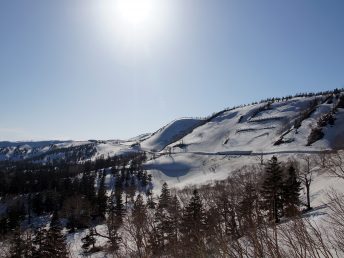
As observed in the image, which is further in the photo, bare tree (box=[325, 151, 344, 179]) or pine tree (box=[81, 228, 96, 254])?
pine tree (box=[81, 228, 96, 254])

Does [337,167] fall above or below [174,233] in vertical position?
above

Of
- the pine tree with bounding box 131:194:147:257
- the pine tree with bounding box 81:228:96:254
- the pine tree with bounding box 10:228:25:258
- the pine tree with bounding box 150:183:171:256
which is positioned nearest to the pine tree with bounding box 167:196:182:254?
the pine tree with bounding box 150:183:171:256

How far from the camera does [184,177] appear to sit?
16950 centimetres

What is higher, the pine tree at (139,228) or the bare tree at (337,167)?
the bare tree at (337,167)

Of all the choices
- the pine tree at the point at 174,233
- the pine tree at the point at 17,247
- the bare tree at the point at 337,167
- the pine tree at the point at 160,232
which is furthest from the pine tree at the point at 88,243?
the bare tree at the point at 337,167

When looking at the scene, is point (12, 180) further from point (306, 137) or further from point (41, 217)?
point (306, 137)

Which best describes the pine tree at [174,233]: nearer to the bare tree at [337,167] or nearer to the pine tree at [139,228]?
the pine tree at [139,228]

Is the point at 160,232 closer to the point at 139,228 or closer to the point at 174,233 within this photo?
the point at 174,233

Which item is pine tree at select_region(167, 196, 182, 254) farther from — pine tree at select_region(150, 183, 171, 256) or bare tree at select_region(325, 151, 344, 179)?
bare tree at select_region(325, 151, 344, 179)

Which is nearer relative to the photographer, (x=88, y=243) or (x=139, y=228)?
(x=139, y=228)

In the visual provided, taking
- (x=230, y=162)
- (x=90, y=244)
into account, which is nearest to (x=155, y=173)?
(x=230, y=162)

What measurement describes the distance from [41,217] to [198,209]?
74770mm

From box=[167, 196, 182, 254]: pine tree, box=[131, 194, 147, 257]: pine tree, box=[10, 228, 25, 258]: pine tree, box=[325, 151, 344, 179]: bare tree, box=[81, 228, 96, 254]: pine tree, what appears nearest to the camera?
box=[167, 196, 182, 254]: pine tree

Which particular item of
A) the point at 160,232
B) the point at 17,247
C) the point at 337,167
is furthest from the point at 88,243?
the point at 337,167
